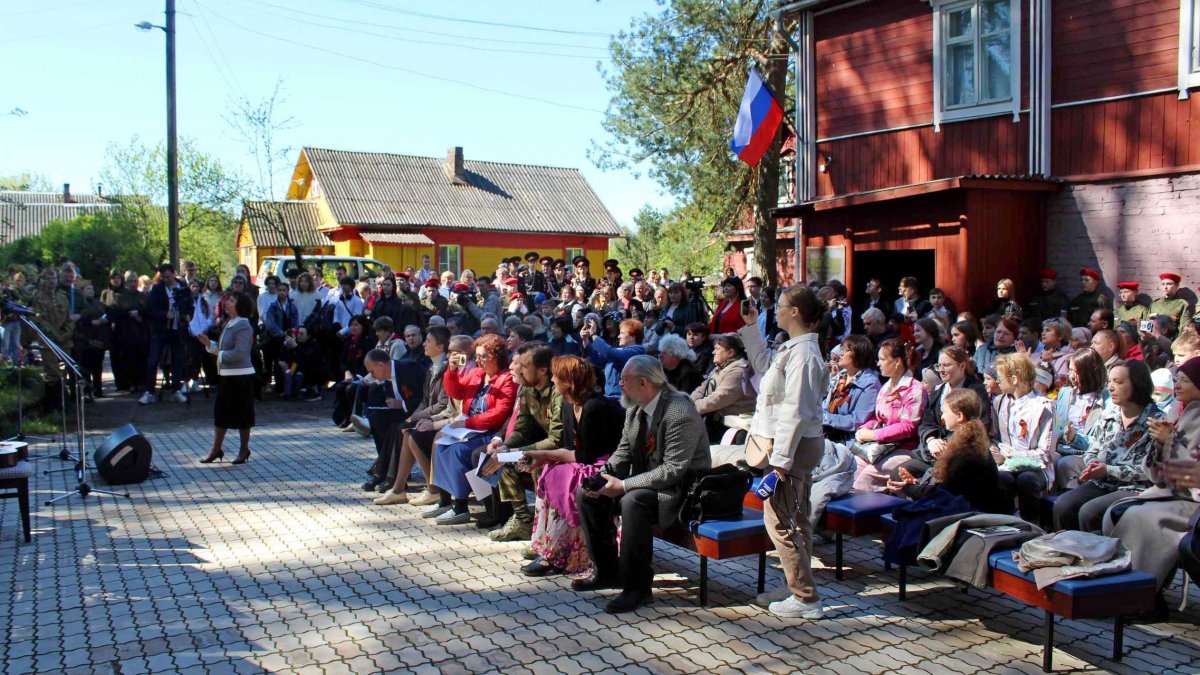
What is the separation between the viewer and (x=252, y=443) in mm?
11633

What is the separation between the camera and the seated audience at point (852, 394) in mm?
7297

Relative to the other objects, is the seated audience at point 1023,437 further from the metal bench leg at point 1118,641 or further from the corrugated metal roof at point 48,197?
the corrugated metal roof at point 48,197

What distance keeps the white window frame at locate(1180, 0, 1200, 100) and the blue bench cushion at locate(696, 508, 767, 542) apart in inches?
376

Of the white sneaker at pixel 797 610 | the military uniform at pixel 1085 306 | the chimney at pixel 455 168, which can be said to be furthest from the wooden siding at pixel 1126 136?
the chimney at pixel 455 168

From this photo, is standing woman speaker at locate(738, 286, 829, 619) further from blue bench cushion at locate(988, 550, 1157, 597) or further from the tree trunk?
the tree trunk

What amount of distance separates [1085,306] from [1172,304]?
112 centimetres

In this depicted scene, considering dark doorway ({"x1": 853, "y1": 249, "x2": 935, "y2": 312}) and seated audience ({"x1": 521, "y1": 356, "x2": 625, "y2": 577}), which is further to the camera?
dark doorway ({"x1": 853, "y1": 249, "x2": 935, "y2": 312})

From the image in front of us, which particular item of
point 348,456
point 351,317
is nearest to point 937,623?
point 348,456

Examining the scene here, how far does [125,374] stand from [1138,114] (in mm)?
14857

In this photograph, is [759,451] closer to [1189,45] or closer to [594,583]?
[594,583]

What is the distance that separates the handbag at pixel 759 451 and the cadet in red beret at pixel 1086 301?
27.2 ft

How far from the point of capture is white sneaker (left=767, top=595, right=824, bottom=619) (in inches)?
210

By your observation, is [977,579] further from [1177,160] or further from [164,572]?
[1177,160]

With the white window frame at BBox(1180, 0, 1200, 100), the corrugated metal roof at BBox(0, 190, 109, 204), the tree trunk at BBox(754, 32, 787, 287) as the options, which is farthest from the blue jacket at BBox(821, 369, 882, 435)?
the corrugated metal roof at BBox(0, 190, 109, 204)
